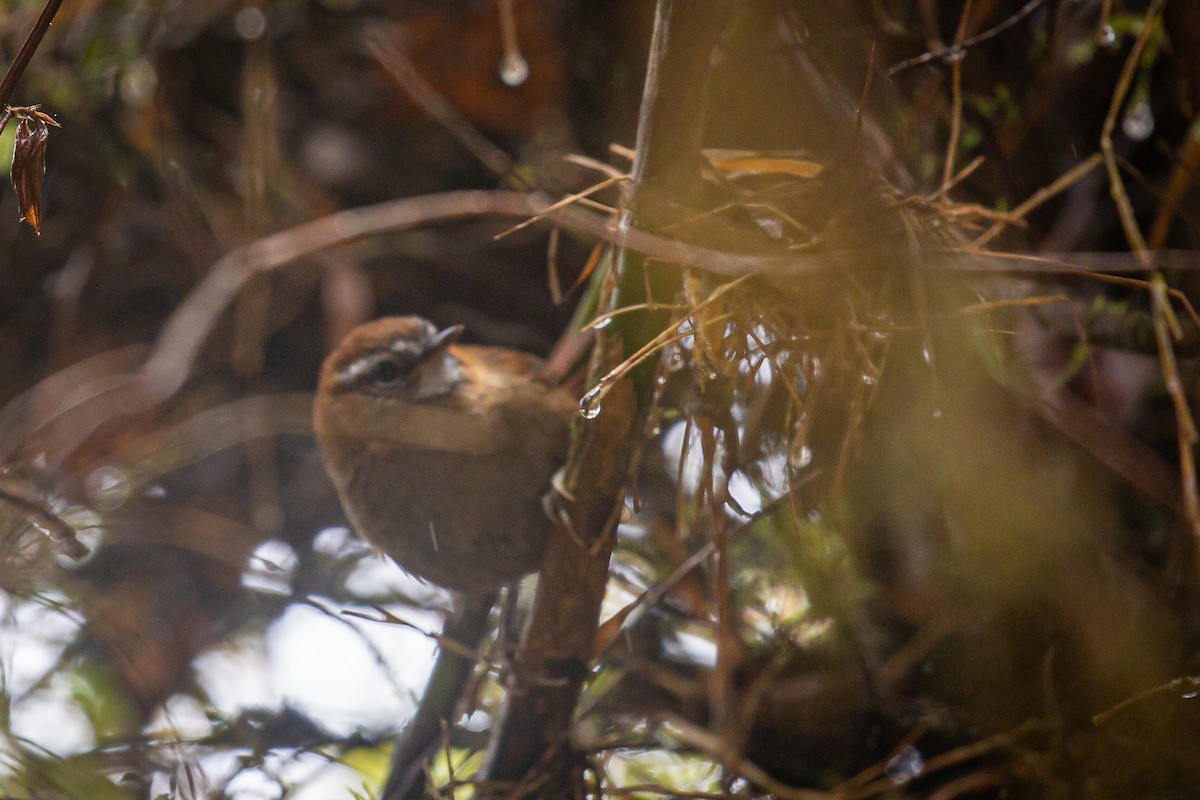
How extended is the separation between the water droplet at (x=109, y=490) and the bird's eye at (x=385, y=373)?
0.53 meters

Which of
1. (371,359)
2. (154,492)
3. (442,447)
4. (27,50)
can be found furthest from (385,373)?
(27,50)

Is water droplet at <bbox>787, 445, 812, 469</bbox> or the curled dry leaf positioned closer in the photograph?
the curled dry leaf

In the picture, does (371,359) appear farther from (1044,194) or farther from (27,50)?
(1044,194)

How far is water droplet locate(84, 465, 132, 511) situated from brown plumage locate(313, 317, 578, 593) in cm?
40

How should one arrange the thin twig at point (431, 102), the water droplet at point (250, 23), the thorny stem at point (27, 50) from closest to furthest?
the thorny stem at point (27, 50) < the thin twig at point (431, 102) < the water droplet at point (250, 23)

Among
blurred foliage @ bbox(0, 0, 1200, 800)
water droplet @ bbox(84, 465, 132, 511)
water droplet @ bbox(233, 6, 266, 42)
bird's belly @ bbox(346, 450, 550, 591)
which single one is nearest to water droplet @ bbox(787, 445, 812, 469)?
blurred foliage @ bbox(0, 0, 1200, 800)

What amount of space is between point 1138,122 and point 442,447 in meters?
1.56

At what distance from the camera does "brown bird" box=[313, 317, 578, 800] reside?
1.72 metres

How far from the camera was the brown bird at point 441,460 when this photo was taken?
5.65 ft

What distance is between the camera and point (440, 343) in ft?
6.95

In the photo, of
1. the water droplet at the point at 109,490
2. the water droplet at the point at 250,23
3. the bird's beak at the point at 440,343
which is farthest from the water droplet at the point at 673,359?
the water droplet at the point at 250,23

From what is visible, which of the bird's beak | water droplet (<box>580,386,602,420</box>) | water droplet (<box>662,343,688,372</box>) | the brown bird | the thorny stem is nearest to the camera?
the thorny stem

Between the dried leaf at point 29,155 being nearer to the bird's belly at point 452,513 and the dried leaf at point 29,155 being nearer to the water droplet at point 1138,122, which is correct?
the bird's belly at point 452,513

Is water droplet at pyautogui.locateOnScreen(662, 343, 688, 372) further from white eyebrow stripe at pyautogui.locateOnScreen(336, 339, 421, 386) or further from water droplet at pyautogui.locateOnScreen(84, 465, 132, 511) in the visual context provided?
water droplet at pyautogui.locateOnScreen(84, 465, 132, 511)
